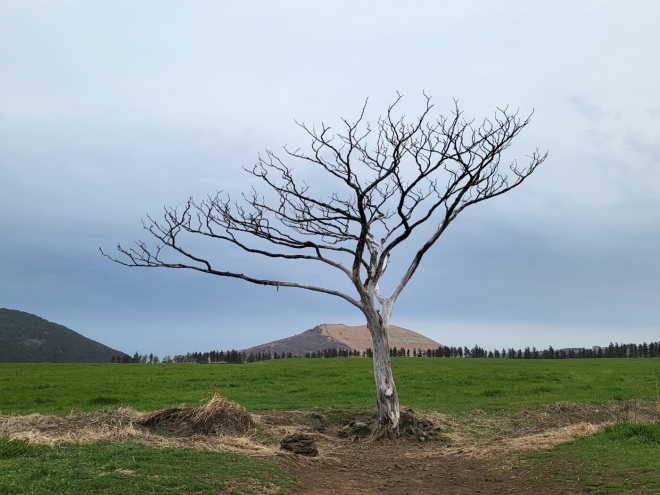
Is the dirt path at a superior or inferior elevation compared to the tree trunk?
inferior

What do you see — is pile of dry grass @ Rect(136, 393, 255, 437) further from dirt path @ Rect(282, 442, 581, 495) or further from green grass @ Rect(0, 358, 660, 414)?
green grass @ Rect(0, 358, 660, 414)

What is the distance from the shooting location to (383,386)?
1434 centimetres

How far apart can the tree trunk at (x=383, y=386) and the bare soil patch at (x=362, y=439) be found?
0.40m

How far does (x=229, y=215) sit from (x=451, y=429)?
8573mm

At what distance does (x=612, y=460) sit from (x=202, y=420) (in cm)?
858

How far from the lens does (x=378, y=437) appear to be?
14.0 metres

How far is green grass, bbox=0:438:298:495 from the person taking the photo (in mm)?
6996

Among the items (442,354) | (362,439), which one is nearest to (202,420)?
(362,439)

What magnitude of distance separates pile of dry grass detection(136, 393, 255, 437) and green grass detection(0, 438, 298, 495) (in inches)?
112

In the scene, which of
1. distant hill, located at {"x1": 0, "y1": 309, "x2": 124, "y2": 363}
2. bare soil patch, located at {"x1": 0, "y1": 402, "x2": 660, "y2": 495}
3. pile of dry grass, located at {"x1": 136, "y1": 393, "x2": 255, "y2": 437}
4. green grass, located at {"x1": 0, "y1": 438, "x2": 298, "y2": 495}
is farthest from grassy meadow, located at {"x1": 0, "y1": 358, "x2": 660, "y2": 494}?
distant hill, located at {"x1": 0, "y1": 309, "x2": 124, "y2": 363}

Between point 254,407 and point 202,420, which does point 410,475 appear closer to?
point 202,420

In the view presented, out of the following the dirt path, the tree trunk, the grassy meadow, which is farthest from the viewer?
the tree trunk

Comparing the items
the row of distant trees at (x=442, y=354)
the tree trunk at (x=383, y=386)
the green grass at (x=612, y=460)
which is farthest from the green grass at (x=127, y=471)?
the row of distant trees at (x=442, y=354)

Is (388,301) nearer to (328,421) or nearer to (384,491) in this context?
(328,421)
